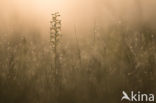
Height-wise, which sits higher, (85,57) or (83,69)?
(85,57)

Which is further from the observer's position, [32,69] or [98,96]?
[32,69]

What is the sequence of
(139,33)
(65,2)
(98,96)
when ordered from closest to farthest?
1. (98,96)
2. (139,33)
3. (65,2)

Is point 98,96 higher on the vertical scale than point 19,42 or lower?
lower

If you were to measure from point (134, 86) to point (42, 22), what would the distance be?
2.48 metres

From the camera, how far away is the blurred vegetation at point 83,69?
2.60 meters

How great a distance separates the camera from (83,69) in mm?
2908

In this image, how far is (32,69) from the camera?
3029mm

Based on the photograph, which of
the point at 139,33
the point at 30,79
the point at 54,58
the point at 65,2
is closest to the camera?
the point at 30,79

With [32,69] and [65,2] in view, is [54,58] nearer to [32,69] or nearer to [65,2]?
[32,69]

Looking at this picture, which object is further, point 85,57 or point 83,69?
point 85,57

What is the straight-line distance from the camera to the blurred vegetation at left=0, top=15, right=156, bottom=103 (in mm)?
2602

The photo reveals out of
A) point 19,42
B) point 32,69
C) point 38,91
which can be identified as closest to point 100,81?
point 38,91

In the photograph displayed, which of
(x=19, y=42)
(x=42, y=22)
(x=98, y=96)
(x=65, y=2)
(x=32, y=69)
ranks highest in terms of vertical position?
(x=65, y=2)

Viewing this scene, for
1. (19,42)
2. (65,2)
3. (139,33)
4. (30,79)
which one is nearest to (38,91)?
(30,79)
